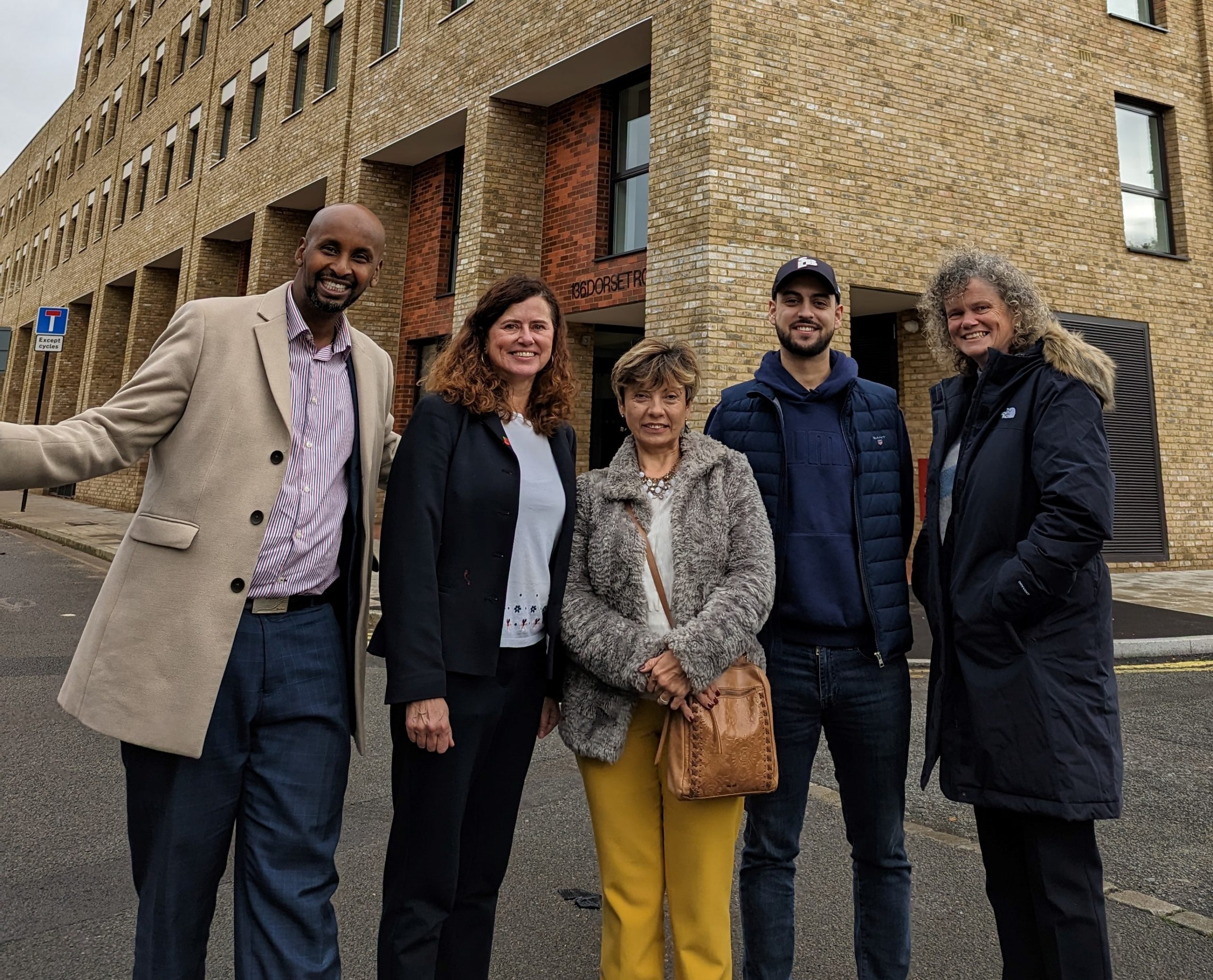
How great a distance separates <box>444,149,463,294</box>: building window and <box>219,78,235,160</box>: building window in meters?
9.25

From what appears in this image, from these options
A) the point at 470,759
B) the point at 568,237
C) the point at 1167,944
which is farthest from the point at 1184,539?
the point at 470,759

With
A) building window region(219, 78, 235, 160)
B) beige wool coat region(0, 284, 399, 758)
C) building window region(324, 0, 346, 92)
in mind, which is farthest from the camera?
building window region(219, 78, 235, 160)

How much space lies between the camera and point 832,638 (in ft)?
7.88

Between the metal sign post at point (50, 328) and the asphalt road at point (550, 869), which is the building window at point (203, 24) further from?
the asphalt road at point (550, 869)

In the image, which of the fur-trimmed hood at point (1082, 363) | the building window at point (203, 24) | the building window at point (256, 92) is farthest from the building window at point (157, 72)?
the fur-trimmed hood at point (1082, 363)

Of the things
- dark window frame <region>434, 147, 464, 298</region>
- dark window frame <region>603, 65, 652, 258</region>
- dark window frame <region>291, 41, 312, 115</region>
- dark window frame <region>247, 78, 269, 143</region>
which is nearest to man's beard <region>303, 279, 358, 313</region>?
dark window frame <region>603, 65, 652, 258</region>

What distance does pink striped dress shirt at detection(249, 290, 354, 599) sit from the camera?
1911 mm

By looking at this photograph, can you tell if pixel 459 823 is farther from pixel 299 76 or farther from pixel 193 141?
pixel 193 141

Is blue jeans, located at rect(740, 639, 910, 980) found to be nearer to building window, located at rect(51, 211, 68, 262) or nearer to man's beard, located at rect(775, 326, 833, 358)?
man's beard, located at rect(775, 326, 833, 358)

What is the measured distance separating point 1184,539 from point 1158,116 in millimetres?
6748

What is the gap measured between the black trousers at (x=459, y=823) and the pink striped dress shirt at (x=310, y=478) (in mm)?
439

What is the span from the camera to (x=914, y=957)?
262 centimetres

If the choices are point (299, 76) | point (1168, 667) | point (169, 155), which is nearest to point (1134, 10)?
point (1168, 667)

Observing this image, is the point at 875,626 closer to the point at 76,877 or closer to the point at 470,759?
the point at 470,759
